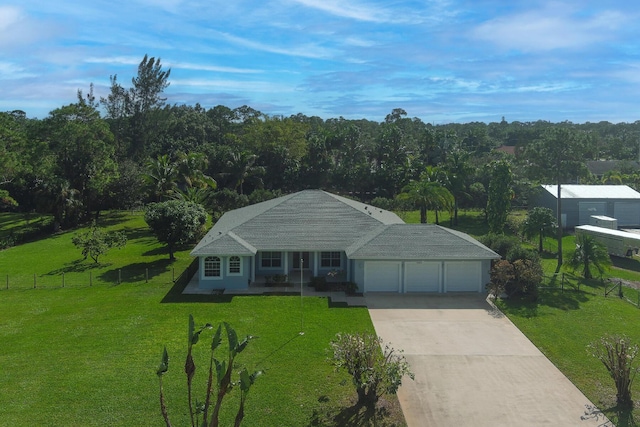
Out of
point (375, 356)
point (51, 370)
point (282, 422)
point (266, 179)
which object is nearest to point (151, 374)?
point (51, 370)

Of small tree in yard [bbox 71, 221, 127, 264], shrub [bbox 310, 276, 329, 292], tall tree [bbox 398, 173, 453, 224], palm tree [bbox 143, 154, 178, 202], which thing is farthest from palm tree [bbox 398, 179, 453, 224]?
small tree in yard [bbox 71, 221, 127, 264]

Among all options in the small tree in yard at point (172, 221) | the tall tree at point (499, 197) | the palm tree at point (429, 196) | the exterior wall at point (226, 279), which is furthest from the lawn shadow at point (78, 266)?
the tall tree at point (499, 197)

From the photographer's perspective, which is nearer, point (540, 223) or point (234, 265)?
point (234, 265)

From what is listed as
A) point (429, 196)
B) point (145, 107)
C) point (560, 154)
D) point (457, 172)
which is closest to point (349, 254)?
point (429, 196)

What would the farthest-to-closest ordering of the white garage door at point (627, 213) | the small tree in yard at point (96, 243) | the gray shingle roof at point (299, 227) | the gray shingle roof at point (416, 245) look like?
the white garage door at point (627, 213) < the small tree in yard at point (96, 243) < the gray shingle roof at point (299, 227) < the gray shingle roof at point (416, 245)

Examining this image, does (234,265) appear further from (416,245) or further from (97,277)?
(416,245)

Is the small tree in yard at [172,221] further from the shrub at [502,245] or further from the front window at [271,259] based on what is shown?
the shrub at [502,245]

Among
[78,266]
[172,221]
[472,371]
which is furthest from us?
[78,266]
